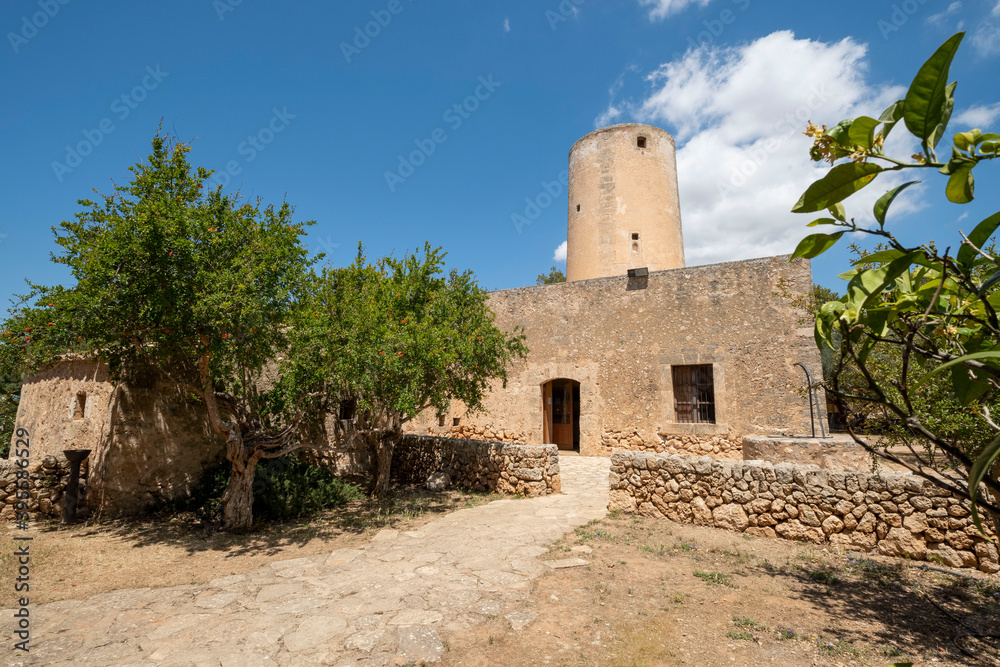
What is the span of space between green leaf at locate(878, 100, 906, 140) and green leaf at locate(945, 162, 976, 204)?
13 centimetres

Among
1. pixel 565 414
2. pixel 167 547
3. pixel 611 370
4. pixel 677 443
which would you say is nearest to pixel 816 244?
pixel 167 547

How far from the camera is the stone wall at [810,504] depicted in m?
4.92

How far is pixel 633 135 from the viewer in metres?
14.5

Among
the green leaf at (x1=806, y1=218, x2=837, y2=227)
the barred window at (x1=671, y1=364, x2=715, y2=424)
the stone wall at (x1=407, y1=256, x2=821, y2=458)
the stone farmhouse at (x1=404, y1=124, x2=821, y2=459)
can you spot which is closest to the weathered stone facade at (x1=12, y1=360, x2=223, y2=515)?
the stone farmhouse at (x1=404, y1=124, x2=821, y2=459)

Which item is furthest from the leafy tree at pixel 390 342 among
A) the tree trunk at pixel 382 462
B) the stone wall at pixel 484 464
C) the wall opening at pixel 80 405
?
the wall opening at pixel 80 405

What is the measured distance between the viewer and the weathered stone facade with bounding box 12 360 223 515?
6727mm

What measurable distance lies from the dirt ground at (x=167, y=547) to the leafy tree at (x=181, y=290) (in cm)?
64

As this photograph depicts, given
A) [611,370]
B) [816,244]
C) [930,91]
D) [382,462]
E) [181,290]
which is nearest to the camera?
[930,91]

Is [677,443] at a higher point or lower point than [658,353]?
lower

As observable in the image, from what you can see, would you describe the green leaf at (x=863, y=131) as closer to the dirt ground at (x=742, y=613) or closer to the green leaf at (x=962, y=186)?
the green leaf at (x=962, y=186)

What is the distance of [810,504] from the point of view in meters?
5.60

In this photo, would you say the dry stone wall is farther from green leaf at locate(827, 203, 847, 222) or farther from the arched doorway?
green leaf at locate(827, 203, 847, 222)

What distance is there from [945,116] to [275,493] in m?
7.89

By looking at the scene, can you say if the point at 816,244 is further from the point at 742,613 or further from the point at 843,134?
the point at 742,613
